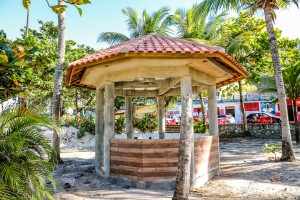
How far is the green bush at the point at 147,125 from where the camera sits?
64.5 feet

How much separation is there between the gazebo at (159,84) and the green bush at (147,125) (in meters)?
11.5

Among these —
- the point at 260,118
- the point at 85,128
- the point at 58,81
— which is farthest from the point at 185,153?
the point at 260,118

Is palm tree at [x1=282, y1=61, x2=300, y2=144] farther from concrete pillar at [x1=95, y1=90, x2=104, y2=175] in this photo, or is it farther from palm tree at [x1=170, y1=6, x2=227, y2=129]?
concrete pillar at [x1=95, y1=90, x2=104, y2=175]

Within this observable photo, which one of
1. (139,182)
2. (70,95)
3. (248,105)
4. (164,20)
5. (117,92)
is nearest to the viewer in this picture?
(139,182)

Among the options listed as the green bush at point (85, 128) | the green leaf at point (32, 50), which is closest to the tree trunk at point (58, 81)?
the green bush at point (85, 128)

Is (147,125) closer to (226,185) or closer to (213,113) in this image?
(213,113)

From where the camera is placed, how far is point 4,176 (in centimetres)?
392

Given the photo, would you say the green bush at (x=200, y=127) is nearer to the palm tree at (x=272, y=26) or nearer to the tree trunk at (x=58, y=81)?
the palm tree at (x=272, y=26)

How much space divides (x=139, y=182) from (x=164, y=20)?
50.6ft

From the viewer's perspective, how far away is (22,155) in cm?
417

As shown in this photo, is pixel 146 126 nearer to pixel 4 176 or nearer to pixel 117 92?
pixel 117 92

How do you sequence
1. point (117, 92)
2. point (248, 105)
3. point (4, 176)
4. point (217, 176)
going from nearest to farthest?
1. point (4, 176)
2. point (217, 176)
3. point (117, 92)
4. point (248, 105)

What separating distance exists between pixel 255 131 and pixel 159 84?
46.5 ft

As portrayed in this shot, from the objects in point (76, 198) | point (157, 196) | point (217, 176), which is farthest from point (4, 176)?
point (217, 176)
